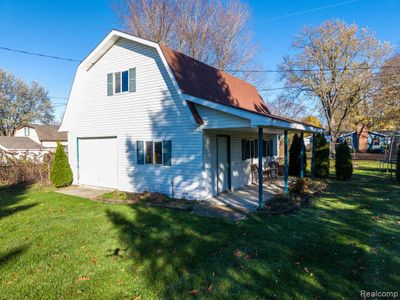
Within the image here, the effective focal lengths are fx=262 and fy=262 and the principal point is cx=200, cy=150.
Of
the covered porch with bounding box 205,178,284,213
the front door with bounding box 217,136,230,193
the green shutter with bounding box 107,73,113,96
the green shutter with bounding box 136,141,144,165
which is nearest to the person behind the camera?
the covered porch with bounding box 205,178,284,213

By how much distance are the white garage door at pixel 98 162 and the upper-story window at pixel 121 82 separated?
2140mm

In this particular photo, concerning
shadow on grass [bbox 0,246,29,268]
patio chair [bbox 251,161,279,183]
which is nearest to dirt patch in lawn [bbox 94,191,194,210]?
shadow on grass [bbox 0,246,29,268]

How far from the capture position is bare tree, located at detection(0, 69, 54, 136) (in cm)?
4103

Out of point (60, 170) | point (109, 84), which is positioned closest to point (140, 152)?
point (109, 84)

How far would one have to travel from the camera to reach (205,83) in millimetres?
10820

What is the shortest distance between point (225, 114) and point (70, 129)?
8510 millimetres

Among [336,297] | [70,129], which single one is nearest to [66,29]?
[70,129]

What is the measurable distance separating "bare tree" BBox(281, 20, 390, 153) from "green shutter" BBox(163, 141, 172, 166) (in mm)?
17562

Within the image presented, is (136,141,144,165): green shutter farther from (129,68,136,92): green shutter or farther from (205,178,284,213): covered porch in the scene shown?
(205,178,284,213): covered porch

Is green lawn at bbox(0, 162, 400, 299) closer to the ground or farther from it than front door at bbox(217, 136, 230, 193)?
closer to the ground

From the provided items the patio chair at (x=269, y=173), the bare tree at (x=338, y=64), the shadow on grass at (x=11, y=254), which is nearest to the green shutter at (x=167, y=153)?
the patio chair at (x=269, y=173)

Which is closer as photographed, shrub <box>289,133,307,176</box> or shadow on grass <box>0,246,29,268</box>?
shadow on grass <box>0,246,29,268</box>

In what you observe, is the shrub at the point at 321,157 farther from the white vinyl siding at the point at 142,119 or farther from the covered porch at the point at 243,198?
the white vinyl siding at the point at 142,119

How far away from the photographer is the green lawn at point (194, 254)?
3.64 meters
